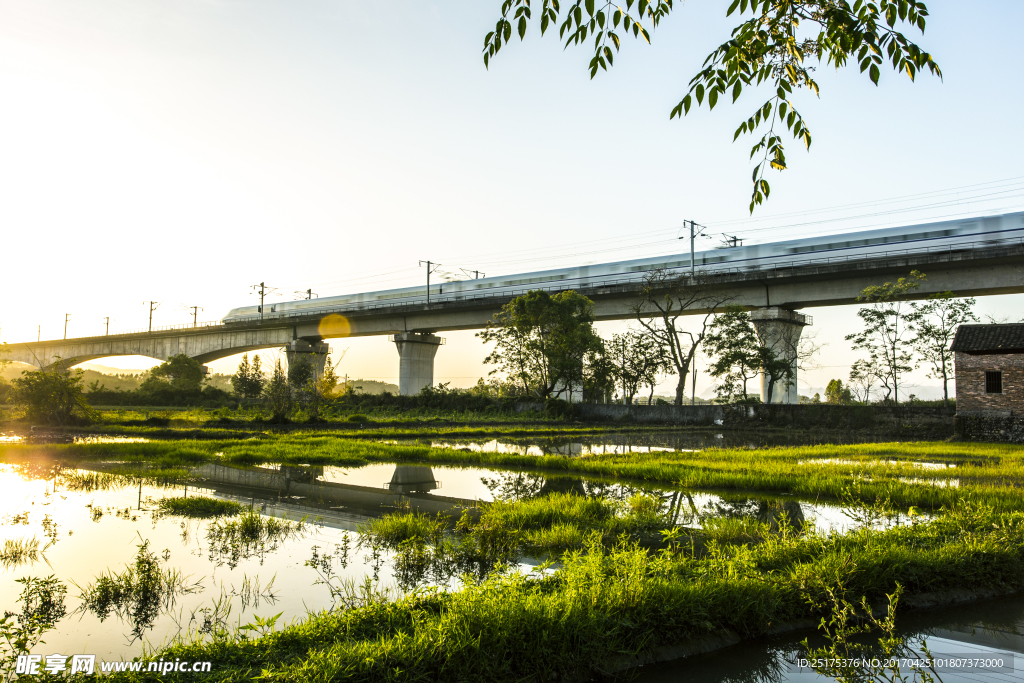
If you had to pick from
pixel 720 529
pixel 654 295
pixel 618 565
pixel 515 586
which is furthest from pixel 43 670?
pixel 654 295

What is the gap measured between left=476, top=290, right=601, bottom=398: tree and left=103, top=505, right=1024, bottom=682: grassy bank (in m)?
31.2

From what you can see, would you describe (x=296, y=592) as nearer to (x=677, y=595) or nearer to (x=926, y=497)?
(x=677, y=595)

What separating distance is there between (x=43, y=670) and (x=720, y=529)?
20.1 ft

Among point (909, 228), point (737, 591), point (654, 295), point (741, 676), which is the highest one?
point (909, 228)

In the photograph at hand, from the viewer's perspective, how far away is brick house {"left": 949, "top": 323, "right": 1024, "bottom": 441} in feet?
75.8

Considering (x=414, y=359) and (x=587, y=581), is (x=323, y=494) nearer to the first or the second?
(x=587, y=581)

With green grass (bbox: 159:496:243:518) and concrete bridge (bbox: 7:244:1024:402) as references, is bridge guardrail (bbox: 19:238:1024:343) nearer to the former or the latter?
concrete bridge (bbox: 7:244:1024:402)

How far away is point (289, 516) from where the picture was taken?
26.2 feet

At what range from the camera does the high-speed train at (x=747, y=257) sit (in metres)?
29.8

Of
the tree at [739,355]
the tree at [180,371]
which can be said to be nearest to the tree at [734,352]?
the tree at [739,355]

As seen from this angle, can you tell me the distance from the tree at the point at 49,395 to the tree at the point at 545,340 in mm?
22185

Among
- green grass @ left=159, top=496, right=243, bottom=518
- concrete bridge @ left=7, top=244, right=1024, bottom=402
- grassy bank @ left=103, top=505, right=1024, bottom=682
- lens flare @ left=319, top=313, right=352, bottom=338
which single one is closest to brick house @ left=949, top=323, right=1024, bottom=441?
concrete bridge @ left=7, top=244, right=1024, bottom=402

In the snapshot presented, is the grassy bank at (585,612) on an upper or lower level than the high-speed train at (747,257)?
lower

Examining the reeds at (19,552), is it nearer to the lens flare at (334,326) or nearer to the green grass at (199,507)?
the green grass at (199,507)
